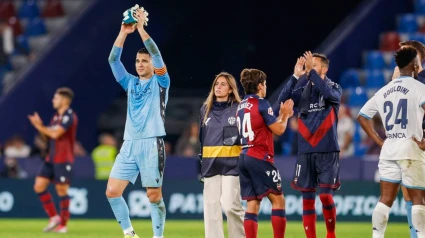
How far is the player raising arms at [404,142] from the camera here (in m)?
10.6

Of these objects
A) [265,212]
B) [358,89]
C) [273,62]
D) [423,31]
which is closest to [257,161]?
[265,212]

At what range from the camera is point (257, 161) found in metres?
11.0

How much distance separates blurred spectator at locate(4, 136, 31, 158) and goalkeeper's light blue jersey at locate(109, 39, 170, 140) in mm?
10267

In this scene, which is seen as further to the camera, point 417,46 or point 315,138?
point 315,138

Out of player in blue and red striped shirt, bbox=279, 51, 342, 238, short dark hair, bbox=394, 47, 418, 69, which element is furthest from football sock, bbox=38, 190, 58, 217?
short dark hair, bbox=394, 47, 418, 69

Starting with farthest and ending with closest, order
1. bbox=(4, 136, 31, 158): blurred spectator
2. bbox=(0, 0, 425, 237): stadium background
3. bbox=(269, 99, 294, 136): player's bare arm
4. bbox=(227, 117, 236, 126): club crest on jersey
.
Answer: bbox=(4, 136, 31, 158): blurred spectator
bbox=(0, 0, 425, 237): stadium background
bbox=(227, 117, 236, 126): club crest on jersey
bbox=(269, 99, 294, 136): player's bare arm

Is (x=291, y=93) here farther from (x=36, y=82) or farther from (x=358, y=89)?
(x=36, y=82)

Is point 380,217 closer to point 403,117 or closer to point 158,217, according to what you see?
point 403,117

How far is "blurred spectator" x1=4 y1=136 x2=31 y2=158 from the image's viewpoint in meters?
21.9

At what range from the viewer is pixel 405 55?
1067 cm

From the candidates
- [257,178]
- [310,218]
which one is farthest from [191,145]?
[257,178]

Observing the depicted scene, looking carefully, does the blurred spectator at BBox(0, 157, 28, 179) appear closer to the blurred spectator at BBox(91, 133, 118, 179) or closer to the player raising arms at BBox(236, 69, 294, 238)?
the blurred spectator at BBox(91, 133, 118, 179)

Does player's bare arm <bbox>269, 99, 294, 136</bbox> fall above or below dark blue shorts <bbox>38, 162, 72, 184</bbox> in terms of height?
above

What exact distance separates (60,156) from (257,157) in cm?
600
